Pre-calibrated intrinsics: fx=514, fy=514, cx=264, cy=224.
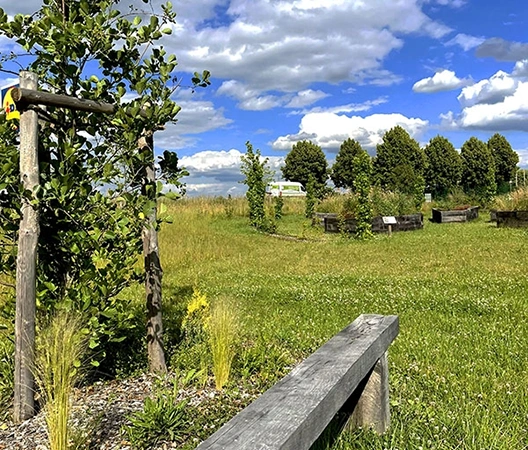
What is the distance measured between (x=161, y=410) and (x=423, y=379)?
2.13 metres

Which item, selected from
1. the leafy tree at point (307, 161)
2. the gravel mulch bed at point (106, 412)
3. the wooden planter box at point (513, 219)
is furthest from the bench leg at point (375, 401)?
the leafy tree at point (307, 161)

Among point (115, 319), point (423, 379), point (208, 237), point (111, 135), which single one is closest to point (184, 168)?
point (111, 135)

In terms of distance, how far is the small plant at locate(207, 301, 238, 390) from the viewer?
11.9ft

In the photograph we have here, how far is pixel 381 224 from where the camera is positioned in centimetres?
1791

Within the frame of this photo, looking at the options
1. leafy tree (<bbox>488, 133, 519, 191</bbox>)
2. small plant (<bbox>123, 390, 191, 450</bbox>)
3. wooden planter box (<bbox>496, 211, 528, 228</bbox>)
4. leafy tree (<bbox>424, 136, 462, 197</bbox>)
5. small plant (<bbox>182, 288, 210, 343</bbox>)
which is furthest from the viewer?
leafy tree (<bbox>488, 133, 519, 191</bbox>)

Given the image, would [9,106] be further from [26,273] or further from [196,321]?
[196,321]

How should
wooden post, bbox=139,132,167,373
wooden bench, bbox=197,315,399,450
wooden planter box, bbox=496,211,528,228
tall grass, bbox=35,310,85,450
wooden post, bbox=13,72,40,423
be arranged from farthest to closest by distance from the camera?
wooden planter box, bbox=496,211,528,228 → wooden post, bbox=139,132,167,373 → wooden post, bbox=13,72,40,423 → tall grass, bbox=35,310,85,450 → wooden bench, bbox=197,315,399,450

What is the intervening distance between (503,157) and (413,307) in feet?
158

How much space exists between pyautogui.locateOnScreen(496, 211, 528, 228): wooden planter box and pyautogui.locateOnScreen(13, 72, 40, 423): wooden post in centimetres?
1636

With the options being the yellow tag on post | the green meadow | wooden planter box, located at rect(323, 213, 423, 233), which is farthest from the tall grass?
wooden planter box, located at rect(323, 213, 423, 233)

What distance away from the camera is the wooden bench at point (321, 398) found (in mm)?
1542

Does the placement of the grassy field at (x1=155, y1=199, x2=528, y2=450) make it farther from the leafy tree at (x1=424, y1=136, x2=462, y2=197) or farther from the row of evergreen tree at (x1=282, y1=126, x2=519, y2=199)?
the leafy tree at (x1=424, y1=136, x2=462, y2=197)

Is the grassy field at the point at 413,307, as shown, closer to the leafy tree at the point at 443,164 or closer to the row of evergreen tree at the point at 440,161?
the row of evergreen tree at the point at 440,161

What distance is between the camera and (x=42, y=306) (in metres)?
3.46
